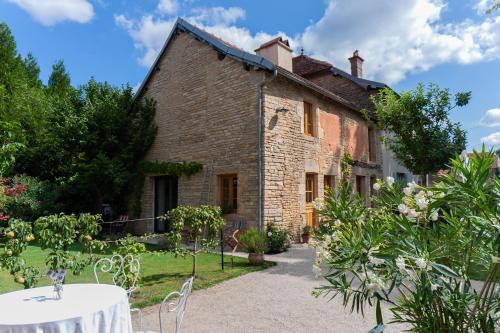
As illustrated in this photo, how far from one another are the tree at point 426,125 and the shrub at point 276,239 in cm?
655

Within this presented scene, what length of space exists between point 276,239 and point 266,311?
4.14m

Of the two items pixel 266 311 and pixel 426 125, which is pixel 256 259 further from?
pixel 426 125

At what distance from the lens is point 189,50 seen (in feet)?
36.2

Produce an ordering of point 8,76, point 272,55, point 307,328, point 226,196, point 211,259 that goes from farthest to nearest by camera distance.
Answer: point 8,76, point 272,55, point 226,196, point 211,259, point 307,328

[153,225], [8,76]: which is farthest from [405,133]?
[8,76]

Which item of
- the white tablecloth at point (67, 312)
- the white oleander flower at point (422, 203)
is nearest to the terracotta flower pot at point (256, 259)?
the white tablecloth at point (67, 312)

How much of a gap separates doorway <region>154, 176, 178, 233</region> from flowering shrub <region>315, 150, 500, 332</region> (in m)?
9.98

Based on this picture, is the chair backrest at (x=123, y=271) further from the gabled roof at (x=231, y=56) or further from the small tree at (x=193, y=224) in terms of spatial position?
the gabled roof at (x=231, y=56)

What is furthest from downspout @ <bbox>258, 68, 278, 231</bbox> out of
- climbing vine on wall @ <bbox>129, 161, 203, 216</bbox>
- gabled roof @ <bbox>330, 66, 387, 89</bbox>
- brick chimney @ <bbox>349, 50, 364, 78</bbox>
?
brick chimney @ <bbox>349, 50, 364, 78</bbox>

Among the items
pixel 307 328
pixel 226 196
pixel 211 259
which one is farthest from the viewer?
pixel 226 196

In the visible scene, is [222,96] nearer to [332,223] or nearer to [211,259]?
[211,259]

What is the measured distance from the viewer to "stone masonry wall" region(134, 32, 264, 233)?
29.5 ft

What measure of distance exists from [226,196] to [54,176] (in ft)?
25.1

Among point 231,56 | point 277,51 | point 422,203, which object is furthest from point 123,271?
point 277,51
